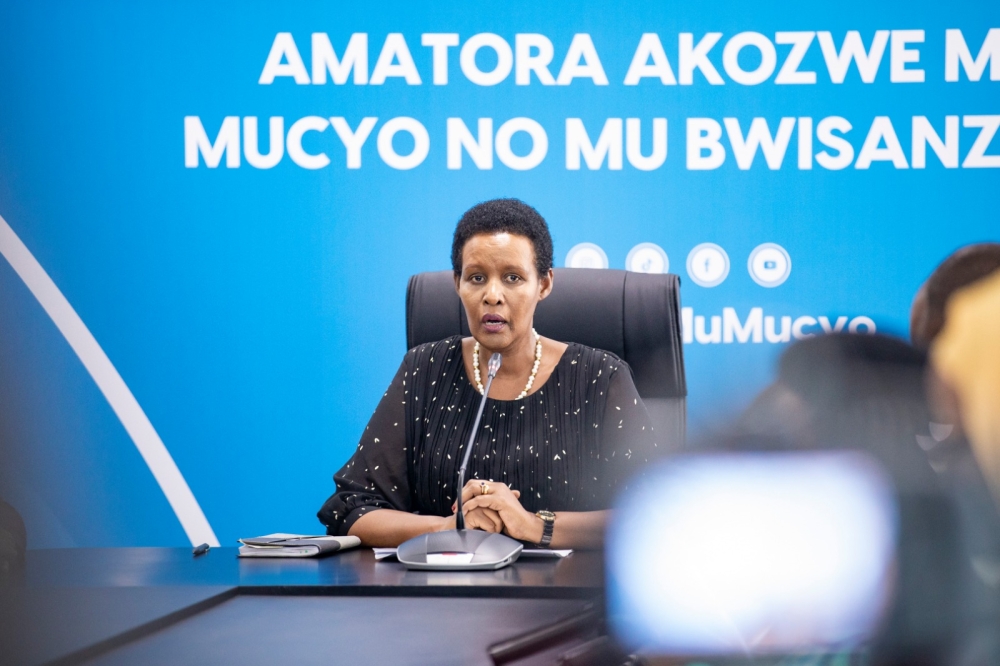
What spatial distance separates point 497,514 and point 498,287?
483mm

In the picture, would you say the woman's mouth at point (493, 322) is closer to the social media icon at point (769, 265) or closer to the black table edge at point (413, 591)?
the black table edge at point (413, 591)

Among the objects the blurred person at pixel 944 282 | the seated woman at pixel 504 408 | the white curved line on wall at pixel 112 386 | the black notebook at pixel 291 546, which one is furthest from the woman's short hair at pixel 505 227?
the blurred person at pixel 944 282

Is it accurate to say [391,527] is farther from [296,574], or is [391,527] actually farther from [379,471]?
[296,574]

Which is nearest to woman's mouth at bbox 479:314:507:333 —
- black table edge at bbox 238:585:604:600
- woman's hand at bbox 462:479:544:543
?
woman's hand at bbox 462:479:544:543

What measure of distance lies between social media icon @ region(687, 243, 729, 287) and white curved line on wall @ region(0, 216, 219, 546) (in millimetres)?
1582

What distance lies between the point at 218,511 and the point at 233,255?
0.75 meters

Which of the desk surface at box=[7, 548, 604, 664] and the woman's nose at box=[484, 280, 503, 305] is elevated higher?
the woman's nose at box=[484, 280, 503, 305]

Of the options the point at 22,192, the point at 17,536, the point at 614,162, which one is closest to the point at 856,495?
the point at 17,536

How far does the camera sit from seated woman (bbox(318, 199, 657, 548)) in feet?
5.80

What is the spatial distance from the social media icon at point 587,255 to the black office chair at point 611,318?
692 millimetres

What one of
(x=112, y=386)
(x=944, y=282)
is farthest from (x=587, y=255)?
(x=944, y=282)

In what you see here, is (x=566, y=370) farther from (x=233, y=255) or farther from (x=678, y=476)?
(x=678, y=476)

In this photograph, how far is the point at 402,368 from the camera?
6.23 feet

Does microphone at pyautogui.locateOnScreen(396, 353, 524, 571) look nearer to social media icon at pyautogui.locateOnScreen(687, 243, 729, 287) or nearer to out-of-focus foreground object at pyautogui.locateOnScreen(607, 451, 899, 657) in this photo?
out-of-focus foreground object at pyautogui.locateOnScreen(607, 451, 899, 657)
